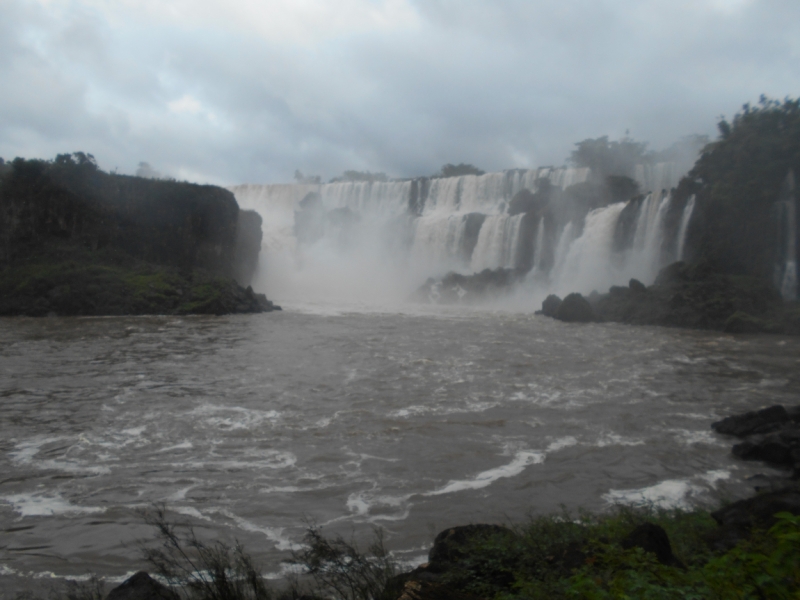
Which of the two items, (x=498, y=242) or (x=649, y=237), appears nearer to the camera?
(x=649, y=237)

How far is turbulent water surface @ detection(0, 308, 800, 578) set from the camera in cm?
720

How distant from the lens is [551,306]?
34.1 metres

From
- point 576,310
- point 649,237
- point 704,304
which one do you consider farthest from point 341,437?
point 649,237

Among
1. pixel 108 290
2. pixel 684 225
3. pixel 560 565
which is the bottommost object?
pixel 560 565

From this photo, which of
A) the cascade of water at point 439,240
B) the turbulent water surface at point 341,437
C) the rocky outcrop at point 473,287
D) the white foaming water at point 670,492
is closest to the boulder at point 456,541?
the turbulent water surface at point 341,437

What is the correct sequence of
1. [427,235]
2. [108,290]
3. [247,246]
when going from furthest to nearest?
[427,235]
[247,246]
[108,290]

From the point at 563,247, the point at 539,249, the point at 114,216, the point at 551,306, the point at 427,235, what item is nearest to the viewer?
the point at 551,306

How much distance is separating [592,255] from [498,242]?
880cm

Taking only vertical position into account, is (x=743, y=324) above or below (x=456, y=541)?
above

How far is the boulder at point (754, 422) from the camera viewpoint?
419 inches

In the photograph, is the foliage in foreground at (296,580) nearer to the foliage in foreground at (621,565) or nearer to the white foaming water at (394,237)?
the foliage in foreground at (621,565)

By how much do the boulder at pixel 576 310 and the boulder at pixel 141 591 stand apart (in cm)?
2862

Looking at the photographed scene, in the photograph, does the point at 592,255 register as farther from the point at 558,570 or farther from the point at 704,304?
the point at 558,570

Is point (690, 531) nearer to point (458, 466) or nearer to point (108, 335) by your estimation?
point (458, 466)
